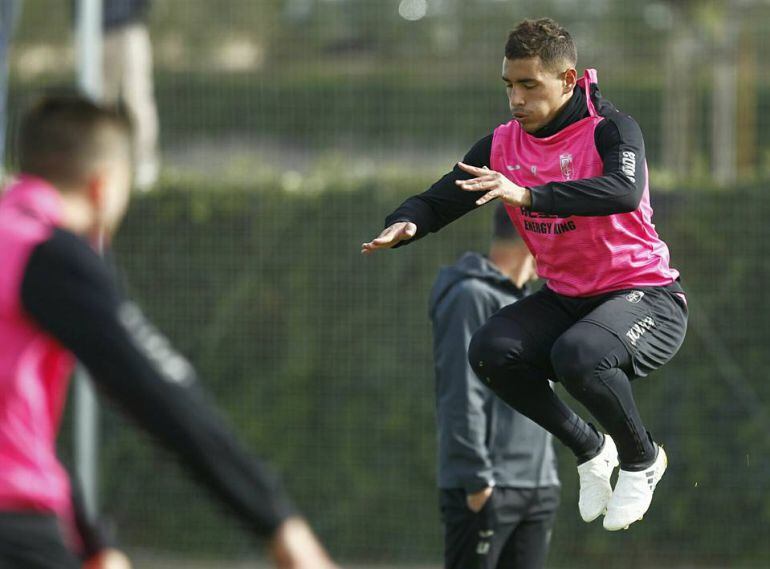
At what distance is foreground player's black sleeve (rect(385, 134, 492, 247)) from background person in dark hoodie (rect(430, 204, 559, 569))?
1.92 feet

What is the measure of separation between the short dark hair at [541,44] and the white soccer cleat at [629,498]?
5.16 ft

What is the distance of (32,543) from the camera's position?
3.19m

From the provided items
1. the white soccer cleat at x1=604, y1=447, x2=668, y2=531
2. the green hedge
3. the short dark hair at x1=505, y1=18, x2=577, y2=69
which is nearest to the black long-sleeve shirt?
the short dark hair at x1=505, y1=18, x2=577, y2=69

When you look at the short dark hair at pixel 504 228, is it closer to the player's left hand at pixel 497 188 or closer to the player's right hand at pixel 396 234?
the player's right hand at pixel 396 234

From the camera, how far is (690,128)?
9.84 metres

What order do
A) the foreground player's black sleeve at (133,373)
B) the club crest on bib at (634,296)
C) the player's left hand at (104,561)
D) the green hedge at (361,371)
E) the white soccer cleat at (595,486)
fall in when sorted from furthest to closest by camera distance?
the green hedge at (361,371)
the white soccer cleat at (595,486)
the club crest on bib at (634,296)
the player's left hand at (104,561)
the foreground player's black sleeve at (133,373)

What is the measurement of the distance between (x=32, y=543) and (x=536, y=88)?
2.54 metres

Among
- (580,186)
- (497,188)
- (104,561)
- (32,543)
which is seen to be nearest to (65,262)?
(32,543)

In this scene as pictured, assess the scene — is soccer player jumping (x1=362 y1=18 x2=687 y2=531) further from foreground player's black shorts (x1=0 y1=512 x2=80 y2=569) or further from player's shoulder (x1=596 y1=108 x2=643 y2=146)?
foreground player's black shorts (x1=0 y1=512 x2=80 y2=569)

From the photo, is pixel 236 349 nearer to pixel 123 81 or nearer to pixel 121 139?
pixel 123 81

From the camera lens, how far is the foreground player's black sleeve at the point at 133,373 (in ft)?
9.93

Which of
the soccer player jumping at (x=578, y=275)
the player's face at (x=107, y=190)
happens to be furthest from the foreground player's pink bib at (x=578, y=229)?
the player's face at (x=107, y=190)

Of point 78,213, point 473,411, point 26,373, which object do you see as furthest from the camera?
point 473,411

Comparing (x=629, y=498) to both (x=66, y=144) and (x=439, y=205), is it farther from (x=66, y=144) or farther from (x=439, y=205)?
(x=66, y=144)
